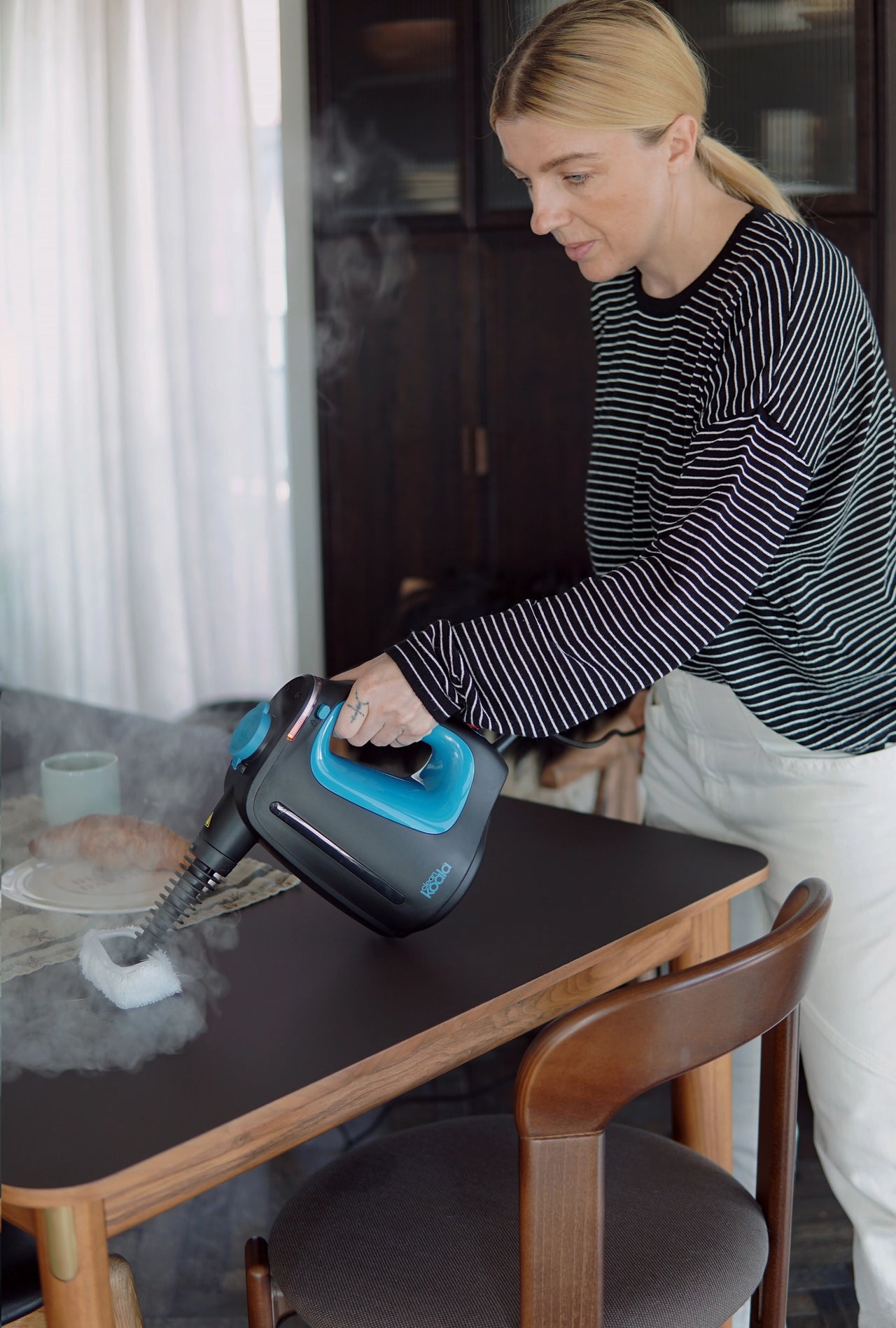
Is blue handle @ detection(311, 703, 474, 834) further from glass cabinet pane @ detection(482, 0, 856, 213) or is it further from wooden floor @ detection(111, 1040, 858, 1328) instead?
glass cabinet pane @ detection(482, 0, 856, 213)

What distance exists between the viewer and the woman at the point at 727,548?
1059 millimetres

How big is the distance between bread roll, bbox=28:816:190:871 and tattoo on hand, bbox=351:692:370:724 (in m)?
0.25

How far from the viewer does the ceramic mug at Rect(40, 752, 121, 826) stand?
1238 mm

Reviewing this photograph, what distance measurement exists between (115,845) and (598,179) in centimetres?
73

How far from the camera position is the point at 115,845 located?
113 cm

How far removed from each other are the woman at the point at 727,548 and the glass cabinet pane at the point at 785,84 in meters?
1.57

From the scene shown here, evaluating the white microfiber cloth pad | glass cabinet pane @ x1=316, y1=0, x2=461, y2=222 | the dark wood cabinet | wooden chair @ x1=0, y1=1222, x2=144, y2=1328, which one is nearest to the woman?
the white microfiber cloth pad

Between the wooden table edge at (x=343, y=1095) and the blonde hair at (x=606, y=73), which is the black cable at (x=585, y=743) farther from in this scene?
the blonde hair at (x=606, y=73)

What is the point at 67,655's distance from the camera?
2945 mm

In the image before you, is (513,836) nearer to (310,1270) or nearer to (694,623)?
(694,623)

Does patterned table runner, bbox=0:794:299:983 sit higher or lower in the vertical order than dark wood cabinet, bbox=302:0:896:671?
lower

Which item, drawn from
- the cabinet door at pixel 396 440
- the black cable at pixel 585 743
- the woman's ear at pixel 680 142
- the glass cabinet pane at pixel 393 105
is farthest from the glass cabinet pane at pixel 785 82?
the woman's ear at pixel 680 142

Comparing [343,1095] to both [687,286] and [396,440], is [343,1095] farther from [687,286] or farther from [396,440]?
[396,440]

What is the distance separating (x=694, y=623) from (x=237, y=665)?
2.38 m
